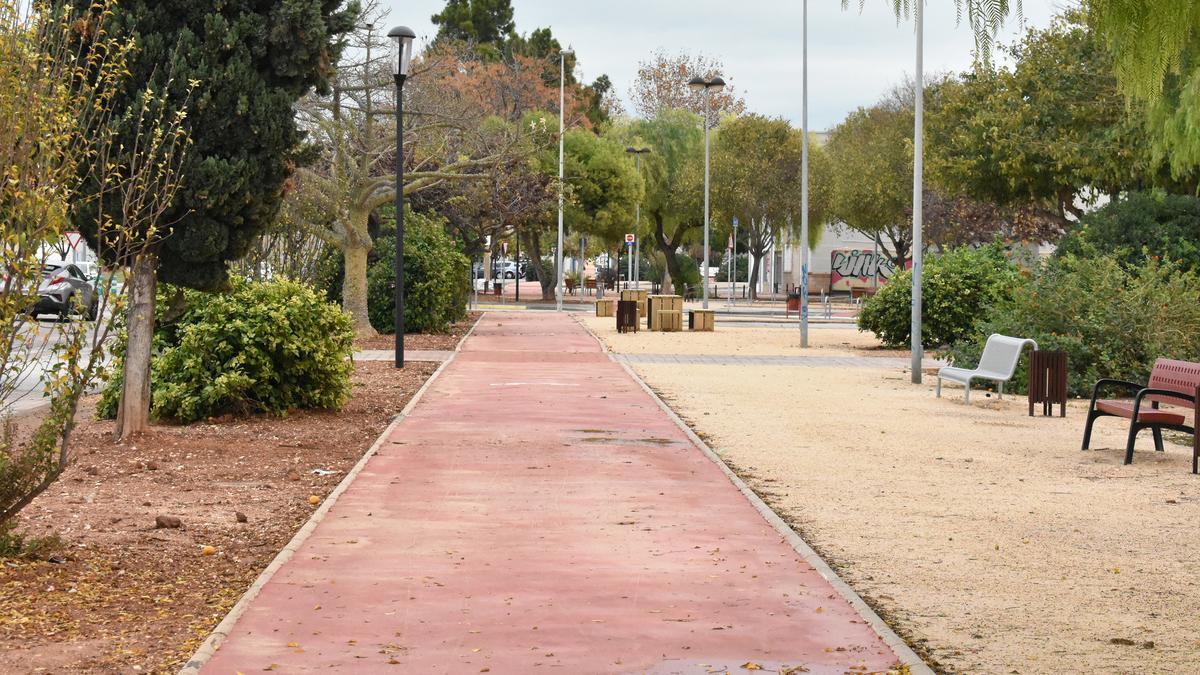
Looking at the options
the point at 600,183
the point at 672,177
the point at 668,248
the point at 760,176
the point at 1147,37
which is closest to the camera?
the point at 1147,37

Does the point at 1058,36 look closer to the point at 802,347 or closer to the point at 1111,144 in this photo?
the point at 1111,144

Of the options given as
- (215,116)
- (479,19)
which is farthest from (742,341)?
(479,19)

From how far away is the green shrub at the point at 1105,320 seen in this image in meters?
20.1

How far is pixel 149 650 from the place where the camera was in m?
6.44

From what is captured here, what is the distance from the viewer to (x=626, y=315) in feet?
124

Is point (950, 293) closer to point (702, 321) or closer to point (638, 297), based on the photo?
point (702, 321)

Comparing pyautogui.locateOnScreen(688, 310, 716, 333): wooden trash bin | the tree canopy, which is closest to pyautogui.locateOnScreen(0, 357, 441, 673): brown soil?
the tree canopy

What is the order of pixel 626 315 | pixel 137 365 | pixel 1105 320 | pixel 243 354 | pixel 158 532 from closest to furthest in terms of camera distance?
1. pixel 158 532
2. pixel 137 365
3. pixel 243 354
4. pixel 1105 320
5. pixel 626 315

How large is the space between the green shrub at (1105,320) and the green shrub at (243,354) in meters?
9.89

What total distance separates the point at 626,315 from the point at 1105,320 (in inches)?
720

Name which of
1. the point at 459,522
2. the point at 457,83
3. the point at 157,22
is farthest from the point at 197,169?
the point at 457,83

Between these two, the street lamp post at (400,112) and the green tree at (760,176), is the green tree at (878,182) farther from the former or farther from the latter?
the street lamp post at (400,112)

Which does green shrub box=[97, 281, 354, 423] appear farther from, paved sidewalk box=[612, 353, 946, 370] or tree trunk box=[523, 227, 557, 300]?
tree trunk box=[523, 227, 557, 300]

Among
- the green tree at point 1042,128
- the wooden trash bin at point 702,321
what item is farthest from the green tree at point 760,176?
the green tree at point 1042,128
